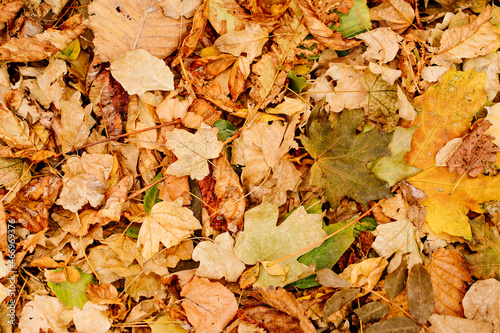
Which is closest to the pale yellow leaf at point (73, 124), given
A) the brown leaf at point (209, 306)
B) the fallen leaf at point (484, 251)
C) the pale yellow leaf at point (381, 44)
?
the brown leaf at point (209, 306)

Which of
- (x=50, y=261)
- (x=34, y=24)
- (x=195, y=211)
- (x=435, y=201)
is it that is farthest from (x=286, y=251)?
(x=34, y=24)

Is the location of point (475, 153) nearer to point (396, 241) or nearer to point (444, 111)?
point (444, 111)

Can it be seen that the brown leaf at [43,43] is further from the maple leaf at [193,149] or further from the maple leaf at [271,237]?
the maple leaf at [271,237]

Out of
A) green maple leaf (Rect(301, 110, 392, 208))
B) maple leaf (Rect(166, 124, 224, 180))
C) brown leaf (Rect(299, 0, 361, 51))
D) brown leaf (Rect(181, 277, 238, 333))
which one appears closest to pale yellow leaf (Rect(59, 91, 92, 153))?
maple leaf (Rect(166, 124, 224, 180))

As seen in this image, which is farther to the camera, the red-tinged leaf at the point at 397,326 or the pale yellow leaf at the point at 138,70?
the pale yellow leaf at the point at 138,70

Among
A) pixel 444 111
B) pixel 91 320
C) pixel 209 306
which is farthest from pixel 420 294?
pixel 91 320

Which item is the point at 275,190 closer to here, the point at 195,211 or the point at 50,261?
the point at 195,211
